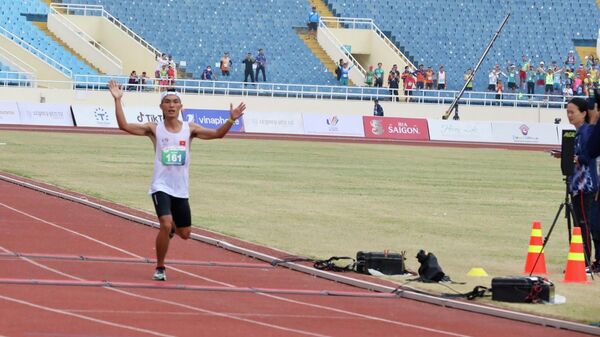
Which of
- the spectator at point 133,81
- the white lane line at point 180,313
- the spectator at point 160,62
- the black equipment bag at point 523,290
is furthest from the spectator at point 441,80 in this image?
the white lane line at point 180,313

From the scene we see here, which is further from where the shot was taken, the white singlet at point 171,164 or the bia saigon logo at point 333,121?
the bia saigon logo at point 333,121

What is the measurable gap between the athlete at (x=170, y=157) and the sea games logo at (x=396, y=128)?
129ft

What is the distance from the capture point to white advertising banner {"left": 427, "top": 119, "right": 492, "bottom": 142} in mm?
54375

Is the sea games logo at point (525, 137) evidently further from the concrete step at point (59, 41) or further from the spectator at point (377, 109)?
the concrete step at point (59, 41)

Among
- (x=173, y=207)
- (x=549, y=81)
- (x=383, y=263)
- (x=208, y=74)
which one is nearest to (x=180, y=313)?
(x=173, y=207)

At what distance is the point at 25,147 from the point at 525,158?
15237 mm

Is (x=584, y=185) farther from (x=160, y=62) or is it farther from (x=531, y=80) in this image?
(x=531, y=80)

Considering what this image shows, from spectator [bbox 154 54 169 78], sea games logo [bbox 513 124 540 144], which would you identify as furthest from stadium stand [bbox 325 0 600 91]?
spectator [bbox 154 54 169 78]

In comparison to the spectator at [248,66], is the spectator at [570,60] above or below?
above

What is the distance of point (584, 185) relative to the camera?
16047 millimetres

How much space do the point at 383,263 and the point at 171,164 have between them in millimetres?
2551

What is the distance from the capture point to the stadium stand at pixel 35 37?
55812 millimetres

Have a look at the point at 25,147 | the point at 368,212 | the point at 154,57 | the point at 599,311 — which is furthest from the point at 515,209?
the point at 154,57

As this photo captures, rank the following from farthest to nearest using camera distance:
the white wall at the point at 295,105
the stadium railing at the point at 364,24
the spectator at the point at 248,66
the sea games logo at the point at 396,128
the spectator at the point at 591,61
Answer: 1. the stadium railing at the point at 364,24
2. the spectator at the point at 591,61
3. the spectator at the point at 248,66
4. the sea games logo at the point at 396,128
5. the white wall at the point at 295,105
